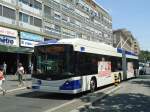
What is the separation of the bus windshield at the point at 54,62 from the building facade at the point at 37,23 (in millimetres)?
15288

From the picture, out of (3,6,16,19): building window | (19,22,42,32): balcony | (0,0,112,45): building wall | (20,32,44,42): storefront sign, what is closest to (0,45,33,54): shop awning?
(20,32,44,42): storefront sign

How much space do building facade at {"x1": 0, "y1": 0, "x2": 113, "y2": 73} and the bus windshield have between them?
50.2 feet

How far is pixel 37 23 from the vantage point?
56969 mm

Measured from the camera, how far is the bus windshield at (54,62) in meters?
16.5

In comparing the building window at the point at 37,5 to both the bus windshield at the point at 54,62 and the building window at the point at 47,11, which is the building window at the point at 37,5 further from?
the bus windshield at the point at 54,62

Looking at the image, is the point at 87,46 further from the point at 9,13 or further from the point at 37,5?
the point at 37,5

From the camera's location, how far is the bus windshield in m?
16.5

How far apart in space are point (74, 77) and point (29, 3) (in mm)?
39164

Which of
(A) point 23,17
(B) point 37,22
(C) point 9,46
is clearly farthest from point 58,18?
(C) point 9,46

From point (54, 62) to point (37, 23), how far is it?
41.0 meters

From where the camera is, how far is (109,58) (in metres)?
23.8

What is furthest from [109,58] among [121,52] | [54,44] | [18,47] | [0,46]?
[18,47]

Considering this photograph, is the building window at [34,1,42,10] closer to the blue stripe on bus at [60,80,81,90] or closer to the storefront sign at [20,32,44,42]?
the storefront sign at [20,32,44,42]

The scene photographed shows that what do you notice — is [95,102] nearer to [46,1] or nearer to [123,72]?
[123,72]
